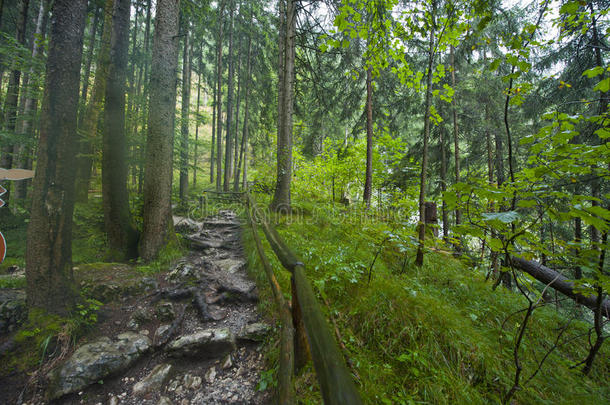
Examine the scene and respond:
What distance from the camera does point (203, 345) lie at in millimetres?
2947

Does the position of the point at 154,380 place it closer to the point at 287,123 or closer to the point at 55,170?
the point at 55,170

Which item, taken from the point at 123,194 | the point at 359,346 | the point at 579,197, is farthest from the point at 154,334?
the point at 579,197

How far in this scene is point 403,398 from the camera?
6.89 ft

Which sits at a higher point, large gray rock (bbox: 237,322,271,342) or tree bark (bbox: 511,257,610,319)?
tree bark (bbox: 511,257,610,319)

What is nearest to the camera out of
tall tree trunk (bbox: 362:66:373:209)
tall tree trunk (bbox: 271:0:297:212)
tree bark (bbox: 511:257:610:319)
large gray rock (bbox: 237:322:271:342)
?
large gray rock (bbox: 237:322:271:342)

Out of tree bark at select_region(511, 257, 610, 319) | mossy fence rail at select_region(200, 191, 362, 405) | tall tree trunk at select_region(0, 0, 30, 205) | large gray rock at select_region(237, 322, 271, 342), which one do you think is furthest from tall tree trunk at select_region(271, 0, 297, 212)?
tall tree trunk at select_region(0, 0, 30, 205)

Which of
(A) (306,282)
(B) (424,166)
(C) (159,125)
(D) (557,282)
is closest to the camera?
(A) (306,282)

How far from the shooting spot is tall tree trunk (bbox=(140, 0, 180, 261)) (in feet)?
16.4

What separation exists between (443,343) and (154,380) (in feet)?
11.1

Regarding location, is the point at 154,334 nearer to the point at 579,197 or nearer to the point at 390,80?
the point at 579,197

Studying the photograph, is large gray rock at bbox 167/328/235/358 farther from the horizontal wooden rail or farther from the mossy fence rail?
the horizontal wooden rail

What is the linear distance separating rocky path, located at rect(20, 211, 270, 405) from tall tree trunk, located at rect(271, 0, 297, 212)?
3.51 meters

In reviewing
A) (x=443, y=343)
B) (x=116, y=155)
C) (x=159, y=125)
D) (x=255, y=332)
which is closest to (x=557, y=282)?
(x=443, y=343)

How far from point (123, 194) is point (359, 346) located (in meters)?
5.78
